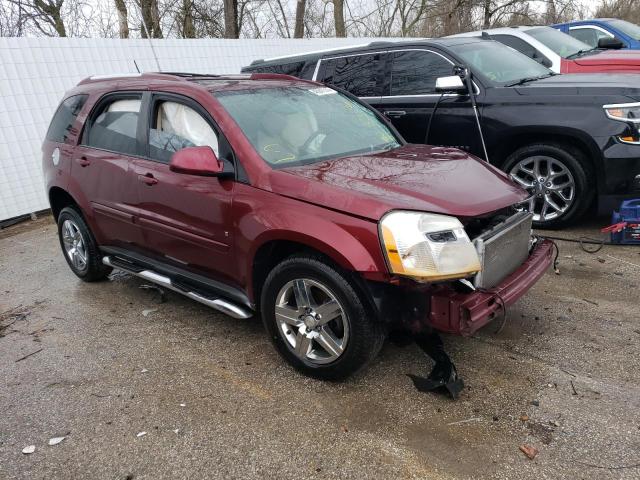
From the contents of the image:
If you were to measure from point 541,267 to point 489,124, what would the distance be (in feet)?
8.22

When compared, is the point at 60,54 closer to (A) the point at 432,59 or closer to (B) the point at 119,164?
(B) the point at 119,164

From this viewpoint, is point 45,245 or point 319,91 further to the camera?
point 45,245

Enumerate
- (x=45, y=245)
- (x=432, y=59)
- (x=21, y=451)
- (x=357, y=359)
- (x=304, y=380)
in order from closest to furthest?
(x=21, y=451) → (x=357, y=359) → (x=304, y=380) → (x=432, y=59) → (x=45, y=245)

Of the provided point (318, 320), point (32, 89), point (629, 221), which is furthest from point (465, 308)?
point (32, 89)

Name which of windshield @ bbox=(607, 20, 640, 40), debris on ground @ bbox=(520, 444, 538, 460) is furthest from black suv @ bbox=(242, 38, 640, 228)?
windshield @ bbox=(607, 20, 640, 40)

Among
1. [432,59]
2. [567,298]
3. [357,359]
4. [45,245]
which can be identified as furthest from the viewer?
[45,245]

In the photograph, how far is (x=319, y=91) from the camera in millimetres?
4066

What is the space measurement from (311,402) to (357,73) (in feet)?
14.8

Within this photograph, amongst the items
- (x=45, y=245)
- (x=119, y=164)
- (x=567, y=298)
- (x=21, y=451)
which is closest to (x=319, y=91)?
(x=119, y=164)

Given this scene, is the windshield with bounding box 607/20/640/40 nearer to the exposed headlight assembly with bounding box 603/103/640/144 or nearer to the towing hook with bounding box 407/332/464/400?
the exposed headlight assembly with bounding box 603/103/640/144

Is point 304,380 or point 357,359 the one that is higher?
point 357,359

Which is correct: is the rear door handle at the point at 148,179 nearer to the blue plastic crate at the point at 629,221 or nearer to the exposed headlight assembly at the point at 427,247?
the exposed headlight assembly at the point at 427,247

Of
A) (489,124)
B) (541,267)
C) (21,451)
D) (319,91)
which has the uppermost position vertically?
(319,91)

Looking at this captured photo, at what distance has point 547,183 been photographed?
5.16 meters
